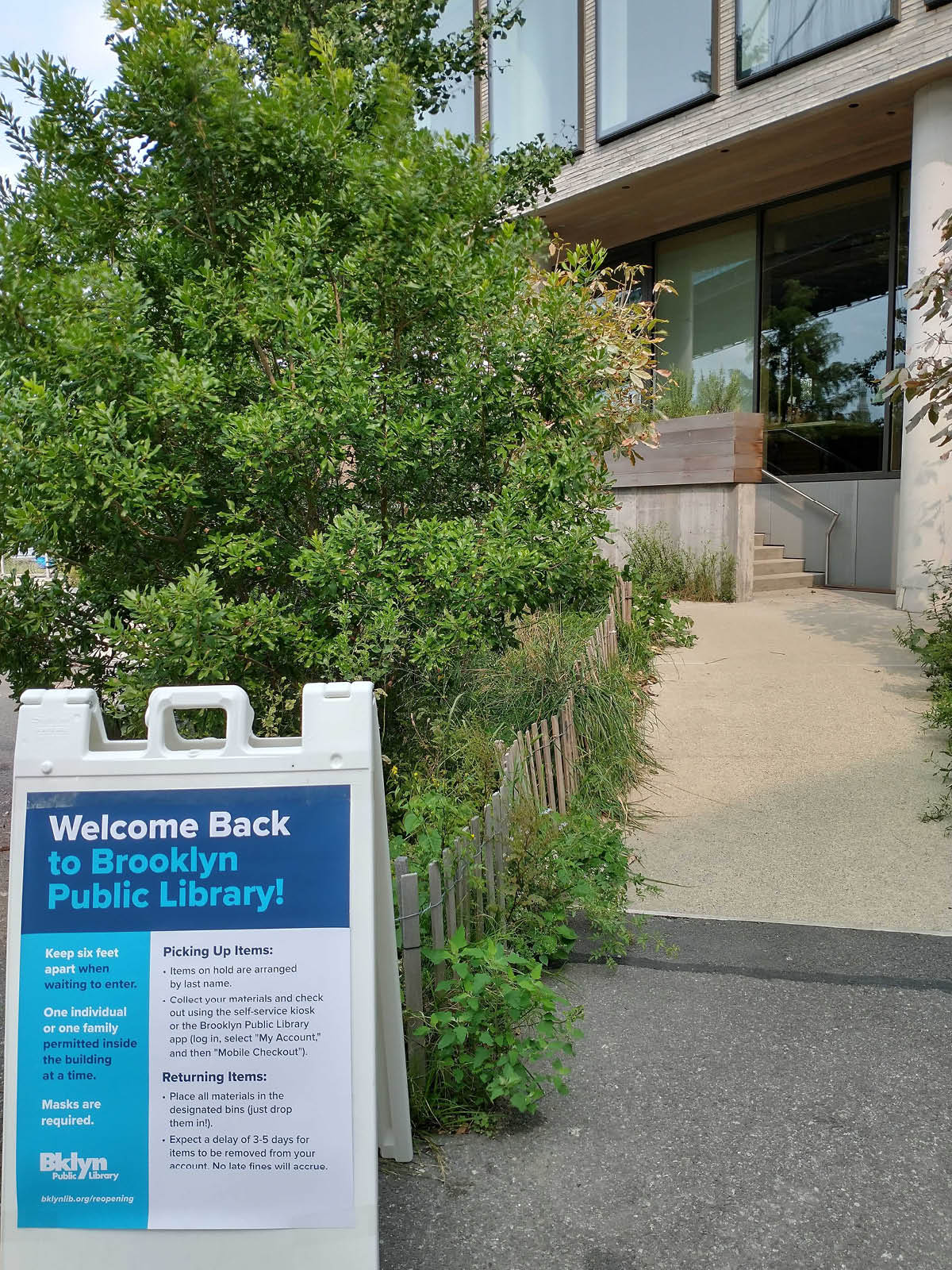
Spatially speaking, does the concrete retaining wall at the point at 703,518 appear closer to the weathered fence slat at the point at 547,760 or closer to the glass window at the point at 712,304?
the glass window at the point at 712,304

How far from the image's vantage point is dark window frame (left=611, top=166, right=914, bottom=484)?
1353 centimetres

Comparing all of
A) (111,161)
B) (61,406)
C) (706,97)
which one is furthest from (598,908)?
(706,97)

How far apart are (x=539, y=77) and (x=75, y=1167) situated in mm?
15724

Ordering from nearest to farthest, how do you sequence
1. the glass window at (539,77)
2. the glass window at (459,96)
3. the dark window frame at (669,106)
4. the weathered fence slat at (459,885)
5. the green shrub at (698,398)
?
the weathered fence slat at (459,885)
the dark window frame at (669,106)
the green shrub at (698,398)
the glass window at (539,77)
the glass window at (459,96)

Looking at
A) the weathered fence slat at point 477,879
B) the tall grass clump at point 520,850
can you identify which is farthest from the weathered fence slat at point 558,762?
the weathered fence slat at point 477,879

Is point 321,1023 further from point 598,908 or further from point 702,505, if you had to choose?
point 702,505

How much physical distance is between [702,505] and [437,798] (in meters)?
9.38

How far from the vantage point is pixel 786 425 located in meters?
14.9

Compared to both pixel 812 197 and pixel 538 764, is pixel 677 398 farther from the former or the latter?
pixel 538 764

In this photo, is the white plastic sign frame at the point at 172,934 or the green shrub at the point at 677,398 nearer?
the white plastic sign frame at the point at 172,934

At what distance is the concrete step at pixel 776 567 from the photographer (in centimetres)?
1342

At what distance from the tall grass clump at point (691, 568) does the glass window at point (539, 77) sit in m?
5.93

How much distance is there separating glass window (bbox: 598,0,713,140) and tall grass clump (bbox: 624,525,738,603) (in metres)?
5.51

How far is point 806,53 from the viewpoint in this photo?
11.9 metres
